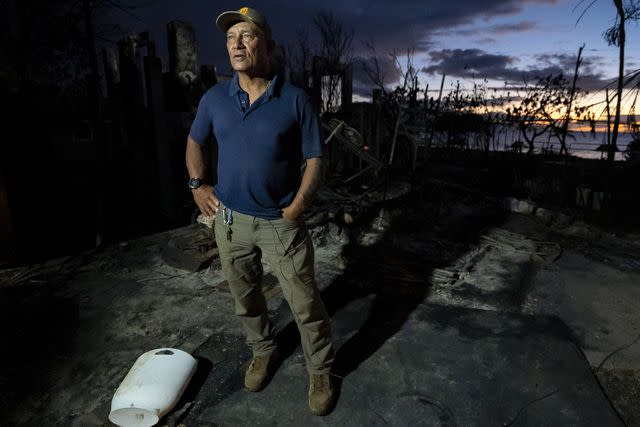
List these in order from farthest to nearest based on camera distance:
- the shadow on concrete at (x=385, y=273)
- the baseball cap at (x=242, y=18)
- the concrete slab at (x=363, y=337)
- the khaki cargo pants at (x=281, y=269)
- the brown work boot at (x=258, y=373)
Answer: the shadow on concrete at (x=385, y=273) < the brown work boot at (x=258, y=373) < the concrete slab at (x=363, y=337) < the khaki cargo pants at (x=281, y=269) < the baseball cap at (x=242, y=18)

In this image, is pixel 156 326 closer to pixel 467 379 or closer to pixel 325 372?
pixel 325 372

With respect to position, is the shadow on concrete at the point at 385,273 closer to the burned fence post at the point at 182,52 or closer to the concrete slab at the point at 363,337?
the concrete slab at the point at 363,337

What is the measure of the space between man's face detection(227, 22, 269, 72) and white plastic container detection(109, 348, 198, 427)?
2043mm

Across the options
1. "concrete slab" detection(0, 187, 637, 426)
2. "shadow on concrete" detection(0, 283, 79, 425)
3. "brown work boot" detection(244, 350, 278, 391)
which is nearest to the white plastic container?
"concrete slab" detection(0, 187, 637, 426)

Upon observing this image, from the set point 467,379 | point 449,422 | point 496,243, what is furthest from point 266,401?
point 496,243

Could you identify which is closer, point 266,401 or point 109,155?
point 266,401

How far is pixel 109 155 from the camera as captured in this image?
6.50 meters

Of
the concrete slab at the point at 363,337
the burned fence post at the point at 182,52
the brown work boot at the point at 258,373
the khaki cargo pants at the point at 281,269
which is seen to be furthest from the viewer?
the burned fence post at the point at 182,52

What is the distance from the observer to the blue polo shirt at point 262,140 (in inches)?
90.1

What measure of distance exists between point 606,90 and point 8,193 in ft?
37.7

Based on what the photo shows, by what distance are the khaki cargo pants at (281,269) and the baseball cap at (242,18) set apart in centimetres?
120

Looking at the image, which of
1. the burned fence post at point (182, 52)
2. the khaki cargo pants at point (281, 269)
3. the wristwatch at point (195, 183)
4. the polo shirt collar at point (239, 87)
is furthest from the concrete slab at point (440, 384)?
the burned fence post at point (182, 52)

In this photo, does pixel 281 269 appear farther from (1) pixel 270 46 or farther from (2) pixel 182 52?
(2) pixel 182 52

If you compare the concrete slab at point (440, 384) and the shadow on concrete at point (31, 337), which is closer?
the concrete slab at point (440, 384)
